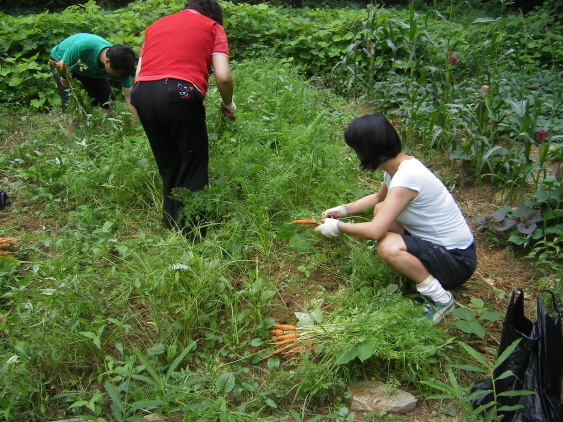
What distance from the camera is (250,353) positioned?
264 cm

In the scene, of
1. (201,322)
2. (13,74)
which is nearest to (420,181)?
(201,322)

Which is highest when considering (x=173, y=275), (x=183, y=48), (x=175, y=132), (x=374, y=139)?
(x=183, y=48)

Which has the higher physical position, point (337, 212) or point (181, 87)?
point (181, 87)

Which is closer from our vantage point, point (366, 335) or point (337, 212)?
point (366, 335)

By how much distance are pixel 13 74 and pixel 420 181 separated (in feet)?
18.7

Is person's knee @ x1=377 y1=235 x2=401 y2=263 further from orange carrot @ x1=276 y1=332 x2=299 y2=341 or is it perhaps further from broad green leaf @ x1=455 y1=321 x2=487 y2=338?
orange carrot @ x1=276 y1=332 x2=299 y2=341

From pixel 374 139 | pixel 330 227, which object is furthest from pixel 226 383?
pixel 374 139

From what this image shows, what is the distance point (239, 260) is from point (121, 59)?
2.33 m

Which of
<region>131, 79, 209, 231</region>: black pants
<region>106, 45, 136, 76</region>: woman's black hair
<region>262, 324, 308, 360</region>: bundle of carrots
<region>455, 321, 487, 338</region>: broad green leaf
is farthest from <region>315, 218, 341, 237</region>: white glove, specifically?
<region>106, 45, 136, 76</region>: woman's black hair

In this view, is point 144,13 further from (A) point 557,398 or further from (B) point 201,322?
(A) point 557,398

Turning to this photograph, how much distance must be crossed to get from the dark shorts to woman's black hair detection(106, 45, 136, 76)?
2.98 m

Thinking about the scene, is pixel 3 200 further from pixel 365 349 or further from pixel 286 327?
pixel 365 349

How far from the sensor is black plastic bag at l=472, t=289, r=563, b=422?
2059mm

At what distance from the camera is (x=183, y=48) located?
10.5 feet
